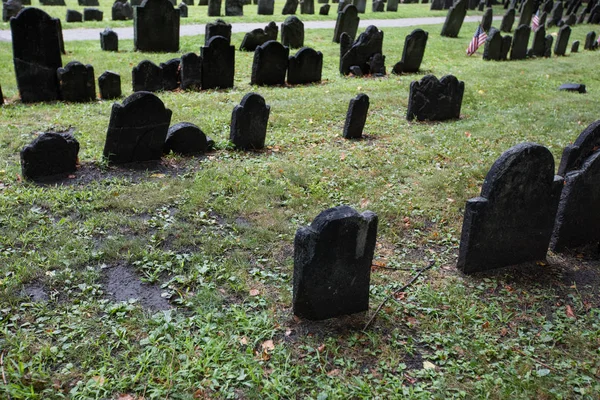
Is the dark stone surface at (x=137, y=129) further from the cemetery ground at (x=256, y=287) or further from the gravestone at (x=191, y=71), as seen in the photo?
the gravestone at (x=191, y=71)

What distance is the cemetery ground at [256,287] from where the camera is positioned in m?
3.75

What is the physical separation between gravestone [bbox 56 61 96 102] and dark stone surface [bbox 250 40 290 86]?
375cm

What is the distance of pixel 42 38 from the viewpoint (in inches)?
384

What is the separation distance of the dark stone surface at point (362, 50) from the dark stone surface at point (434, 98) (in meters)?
4.41

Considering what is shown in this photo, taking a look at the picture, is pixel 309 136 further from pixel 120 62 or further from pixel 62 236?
pixel 120 62

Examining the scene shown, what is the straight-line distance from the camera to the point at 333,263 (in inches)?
167

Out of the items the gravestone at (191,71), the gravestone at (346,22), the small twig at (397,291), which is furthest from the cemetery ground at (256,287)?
the gravestone at (346,22)

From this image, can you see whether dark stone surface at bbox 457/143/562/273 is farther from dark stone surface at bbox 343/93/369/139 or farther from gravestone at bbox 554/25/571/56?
gravestone at bbox 554/25/571/56

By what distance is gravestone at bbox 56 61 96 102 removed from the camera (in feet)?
32.9

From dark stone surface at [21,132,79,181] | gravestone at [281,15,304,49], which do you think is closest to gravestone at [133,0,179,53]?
gravestone at [281,15,304,49]

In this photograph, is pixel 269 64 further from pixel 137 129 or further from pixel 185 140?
pixel 137 129

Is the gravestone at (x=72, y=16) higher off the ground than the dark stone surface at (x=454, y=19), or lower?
lower


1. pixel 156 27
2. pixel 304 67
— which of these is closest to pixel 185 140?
pixel 304 67

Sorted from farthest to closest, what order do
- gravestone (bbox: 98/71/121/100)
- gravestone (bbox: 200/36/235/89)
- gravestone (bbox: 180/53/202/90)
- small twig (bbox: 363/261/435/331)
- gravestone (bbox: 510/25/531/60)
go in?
gravestone (bbox: 510/25/531/60), gravestone (bbox: 200/36/235/89), gravestone (bbox: 180/53/202/90), gravestone (bbox: 98/71/121/100), small twig (bbox: 363/261/435/331)
